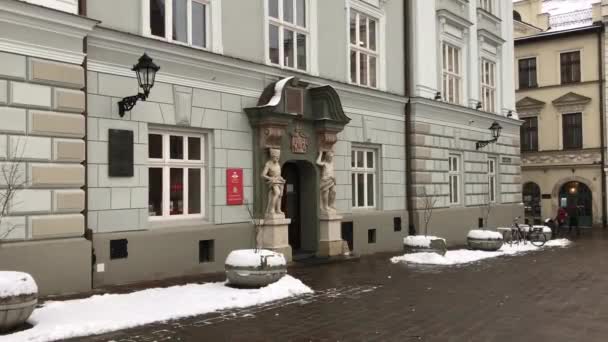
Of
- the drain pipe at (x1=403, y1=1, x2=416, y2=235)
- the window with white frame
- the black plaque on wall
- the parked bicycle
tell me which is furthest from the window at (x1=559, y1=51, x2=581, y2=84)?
the black plaque on wall

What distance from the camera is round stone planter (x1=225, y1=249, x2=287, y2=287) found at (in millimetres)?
10711

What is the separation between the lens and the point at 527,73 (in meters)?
36.7

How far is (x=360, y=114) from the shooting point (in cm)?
1803

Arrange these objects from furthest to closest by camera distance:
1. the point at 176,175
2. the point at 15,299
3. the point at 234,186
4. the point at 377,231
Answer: the point at 377,231
the point at 234,186
the point at 176,175
the point at 15,299

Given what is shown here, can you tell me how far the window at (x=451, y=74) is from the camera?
887 inches

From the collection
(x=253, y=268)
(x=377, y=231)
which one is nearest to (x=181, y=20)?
(x=253, y=268)

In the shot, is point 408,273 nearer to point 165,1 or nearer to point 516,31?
point 165,1

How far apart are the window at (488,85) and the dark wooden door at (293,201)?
11.9 m

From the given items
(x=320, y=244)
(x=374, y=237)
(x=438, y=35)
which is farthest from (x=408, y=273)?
(x=438, y=35)

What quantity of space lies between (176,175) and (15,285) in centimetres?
583

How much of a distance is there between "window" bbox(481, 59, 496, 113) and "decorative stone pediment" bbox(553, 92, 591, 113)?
10801 mm

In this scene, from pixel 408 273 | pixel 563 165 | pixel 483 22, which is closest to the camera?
pixel 408 273

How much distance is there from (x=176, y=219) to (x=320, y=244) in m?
4.66

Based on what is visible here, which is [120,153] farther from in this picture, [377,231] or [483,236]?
[483,236]
